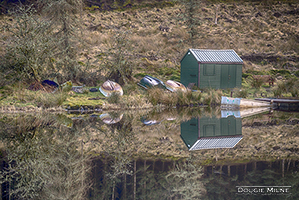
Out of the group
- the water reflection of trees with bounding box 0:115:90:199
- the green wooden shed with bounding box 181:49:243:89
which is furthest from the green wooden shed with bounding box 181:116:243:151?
the green wooden shed with bounding box 181:49:243:89

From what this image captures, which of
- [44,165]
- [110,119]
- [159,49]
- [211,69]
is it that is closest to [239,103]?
[211,69]

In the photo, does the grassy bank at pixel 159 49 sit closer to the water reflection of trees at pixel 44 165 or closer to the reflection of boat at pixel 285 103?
the reflection of boat at pixel 285 103

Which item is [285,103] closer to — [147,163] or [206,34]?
[147,163]

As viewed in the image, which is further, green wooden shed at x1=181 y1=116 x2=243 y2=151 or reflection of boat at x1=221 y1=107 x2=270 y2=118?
reflection of boat at x1=221 y1=107 x2=270 y2=118

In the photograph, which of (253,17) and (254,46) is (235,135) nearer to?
(254,46)

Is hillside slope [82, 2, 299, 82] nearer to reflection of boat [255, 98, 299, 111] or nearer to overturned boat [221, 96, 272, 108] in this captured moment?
overturned boat [221, 96, 272, 108]

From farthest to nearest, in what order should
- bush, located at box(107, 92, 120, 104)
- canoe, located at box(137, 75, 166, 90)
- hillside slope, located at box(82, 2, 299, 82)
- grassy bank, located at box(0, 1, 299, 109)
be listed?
hillside slope, located at box(82, 2, 299, 82)
canoe, located at box(137, 75, 166, 90)
grassy bank, located at box(0, 1, 299, 109)
bush, located at box(107, 92, 120, 104)

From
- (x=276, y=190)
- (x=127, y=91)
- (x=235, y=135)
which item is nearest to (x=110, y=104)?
(x=127, y=91)
